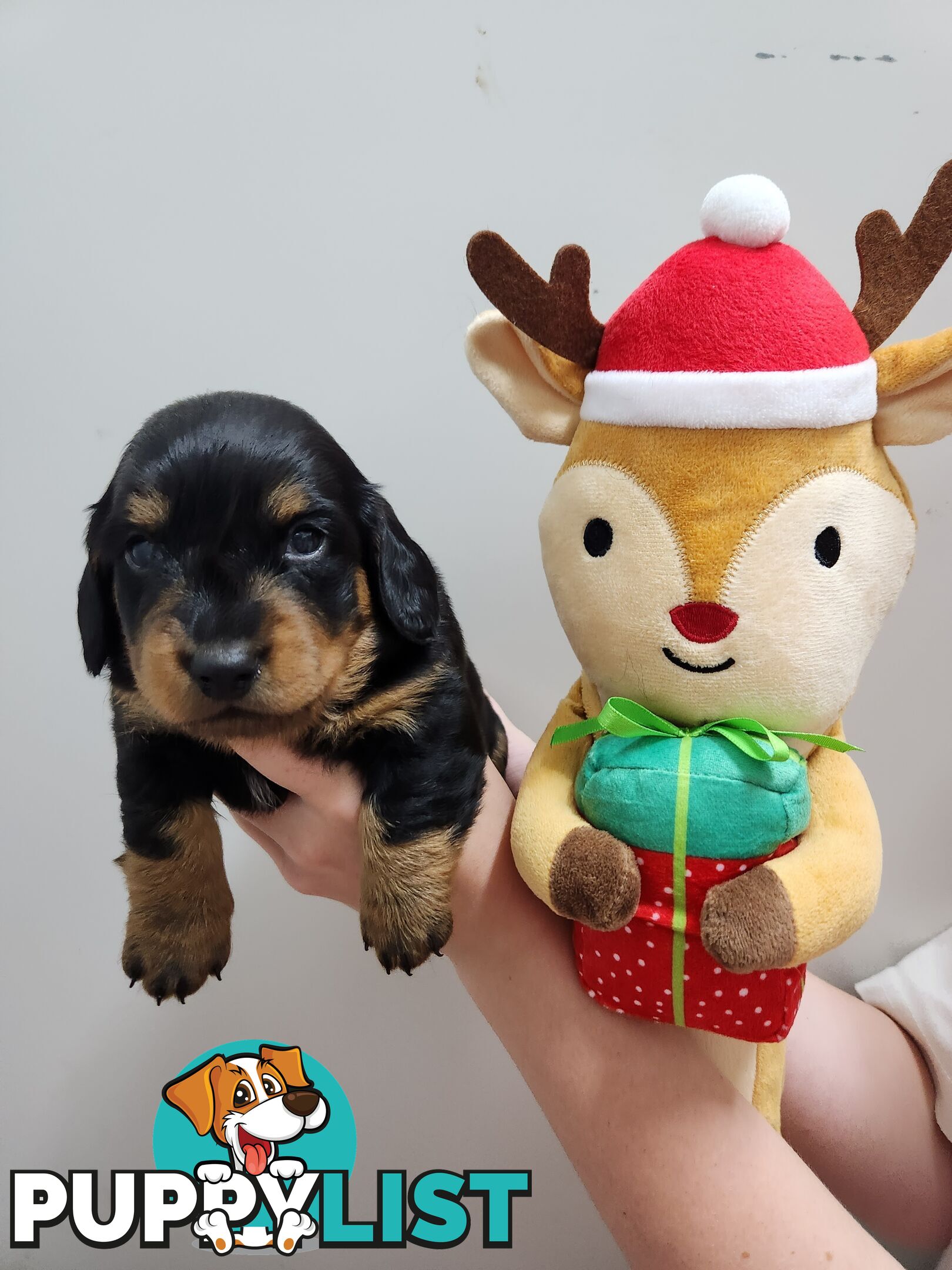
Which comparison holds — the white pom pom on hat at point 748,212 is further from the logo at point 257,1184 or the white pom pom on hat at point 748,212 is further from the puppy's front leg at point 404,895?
the logo at point 257,1184

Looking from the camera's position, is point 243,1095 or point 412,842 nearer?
point 412,842

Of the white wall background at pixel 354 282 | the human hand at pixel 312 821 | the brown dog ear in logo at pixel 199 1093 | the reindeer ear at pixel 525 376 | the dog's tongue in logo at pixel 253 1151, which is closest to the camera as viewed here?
the reindeer ear at pixel 525 376

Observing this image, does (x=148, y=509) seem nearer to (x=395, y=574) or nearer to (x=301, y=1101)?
(x=395, y=574)

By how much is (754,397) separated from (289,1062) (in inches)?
70.5

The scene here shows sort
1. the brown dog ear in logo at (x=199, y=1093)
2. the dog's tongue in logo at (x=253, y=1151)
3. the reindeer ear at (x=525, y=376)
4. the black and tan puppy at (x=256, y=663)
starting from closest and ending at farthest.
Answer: the black and tan puppy at (x=256, y=663) → the reindeer ear at (x=525, y=376) → the dog's tongue in logo at (x=253, y=1151) → the brown dog ear in logo at (x=199, y=1093)

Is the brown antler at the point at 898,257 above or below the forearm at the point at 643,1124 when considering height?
above

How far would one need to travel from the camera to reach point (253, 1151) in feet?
5.43

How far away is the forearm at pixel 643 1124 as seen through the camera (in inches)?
38.1

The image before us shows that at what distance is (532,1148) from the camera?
2000mm

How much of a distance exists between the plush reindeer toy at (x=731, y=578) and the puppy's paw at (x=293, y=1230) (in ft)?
4.31

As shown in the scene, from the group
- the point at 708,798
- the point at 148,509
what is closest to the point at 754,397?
the point at 708,798

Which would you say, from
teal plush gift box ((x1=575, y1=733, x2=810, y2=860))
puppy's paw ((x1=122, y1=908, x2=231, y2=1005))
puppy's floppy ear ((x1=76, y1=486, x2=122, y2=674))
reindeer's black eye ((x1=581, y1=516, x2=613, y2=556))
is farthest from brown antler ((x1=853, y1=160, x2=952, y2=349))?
puppy's paw ((x1=122, y1=908, x2=231, y2=1005))

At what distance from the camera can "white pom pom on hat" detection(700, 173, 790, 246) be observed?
2.95 feet

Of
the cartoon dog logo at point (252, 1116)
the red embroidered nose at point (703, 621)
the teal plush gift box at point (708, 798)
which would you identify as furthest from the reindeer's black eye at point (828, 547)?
the cartoon dog logo at point (252, 1116)
